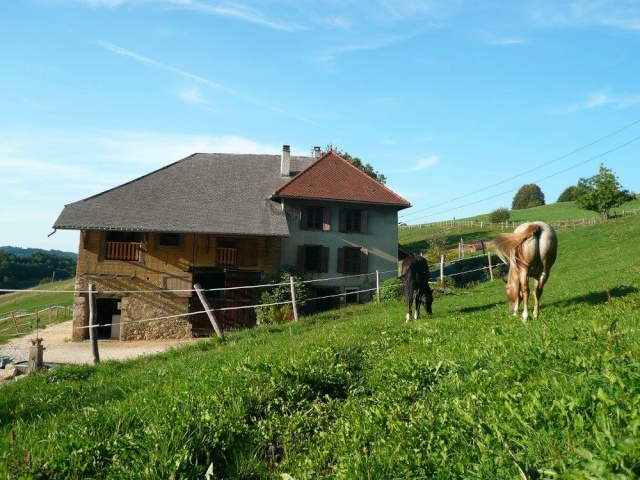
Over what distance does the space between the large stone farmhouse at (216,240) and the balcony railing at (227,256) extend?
0.06 meters

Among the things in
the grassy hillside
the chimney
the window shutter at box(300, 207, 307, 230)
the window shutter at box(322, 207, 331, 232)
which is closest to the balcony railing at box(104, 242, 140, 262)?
the window shutter at box(300, 207, 307, 230)

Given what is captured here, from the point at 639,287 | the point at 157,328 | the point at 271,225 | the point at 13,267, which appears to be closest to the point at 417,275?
the point at 639,287

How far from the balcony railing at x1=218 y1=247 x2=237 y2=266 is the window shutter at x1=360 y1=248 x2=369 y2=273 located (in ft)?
25.5

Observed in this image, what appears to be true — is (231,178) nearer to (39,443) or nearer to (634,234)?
(634,234)

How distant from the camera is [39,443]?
5.35 meters

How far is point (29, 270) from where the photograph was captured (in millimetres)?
108875

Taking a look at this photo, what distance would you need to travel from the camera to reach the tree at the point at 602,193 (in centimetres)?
5312

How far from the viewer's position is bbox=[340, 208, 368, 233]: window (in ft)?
110

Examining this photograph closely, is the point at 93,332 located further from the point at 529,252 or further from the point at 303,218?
the point at 303,218

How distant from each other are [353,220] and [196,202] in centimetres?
953

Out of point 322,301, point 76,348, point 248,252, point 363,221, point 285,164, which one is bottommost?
point 76,348

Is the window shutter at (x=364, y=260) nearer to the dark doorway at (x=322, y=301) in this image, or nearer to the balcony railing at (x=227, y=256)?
the dark doorway at (x=322, y=301)

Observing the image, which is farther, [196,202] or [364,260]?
[364,260]

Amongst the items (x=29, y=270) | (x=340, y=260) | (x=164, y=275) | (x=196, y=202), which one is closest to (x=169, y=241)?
(x=164, y=275)
